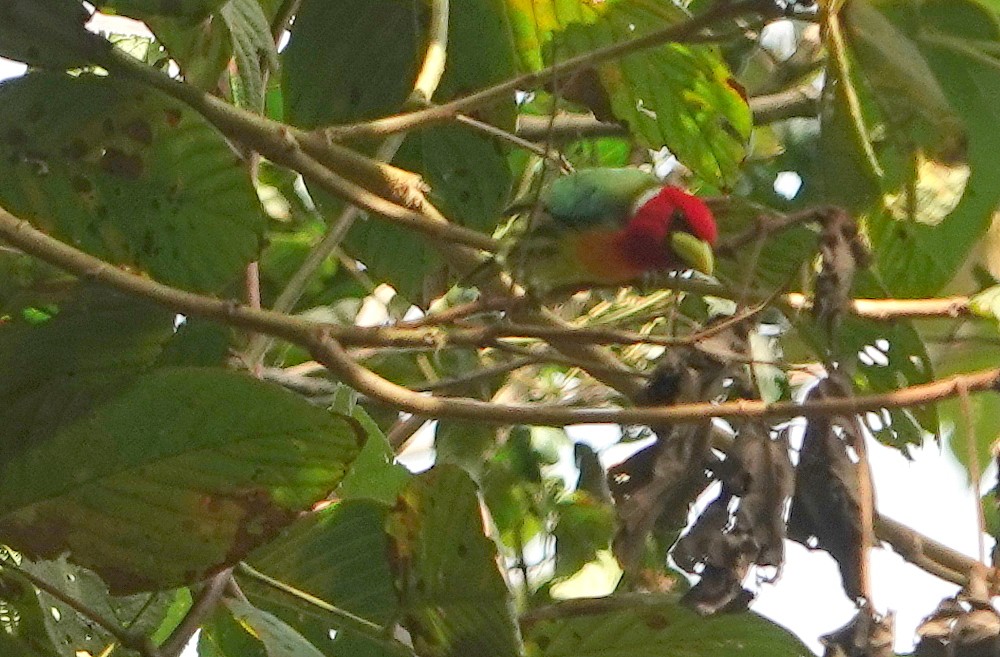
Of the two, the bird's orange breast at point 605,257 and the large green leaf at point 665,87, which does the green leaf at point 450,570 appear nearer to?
the bird's orange breast at point 605,257

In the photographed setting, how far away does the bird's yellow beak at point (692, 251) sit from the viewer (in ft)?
3.42

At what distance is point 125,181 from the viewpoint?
93 centimetres

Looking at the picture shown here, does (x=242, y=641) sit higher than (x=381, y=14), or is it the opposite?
(x=381, y=14)

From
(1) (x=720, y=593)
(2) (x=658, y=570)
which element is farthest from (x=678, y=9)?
(2) (x=658, y=570)

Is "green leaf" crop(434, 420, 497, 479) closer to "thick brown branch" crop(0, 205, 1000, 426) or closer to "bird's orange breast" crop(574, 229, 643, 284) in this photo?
"bird's orange breast" crop(574, 229, 643, 284)

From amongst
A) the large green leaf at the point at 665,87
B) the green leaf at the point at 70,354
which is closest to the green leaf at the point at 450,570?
the green leaf at the point at 70,354

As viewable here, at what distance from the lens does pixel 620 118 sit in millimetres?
1172

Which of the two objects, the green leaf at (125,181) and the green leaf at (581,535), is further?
the green leaf at (581,535)

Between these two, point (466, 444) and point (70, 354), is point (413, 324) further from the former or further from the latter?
point (466, 444)

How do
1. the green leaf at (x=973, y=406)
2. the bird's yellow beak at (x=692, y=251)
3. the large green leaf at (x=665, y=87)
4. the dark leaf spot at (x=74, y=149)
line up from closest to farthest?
the dark leaf spot at (x=74, y=149) → the bird's yellow beak at (x=692, y=251) → the large green leaf at (x=665, y=87) → the green leaf at (x=973, y=406)

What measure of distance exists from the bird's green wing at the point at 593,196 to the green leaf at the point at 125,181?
31 cm

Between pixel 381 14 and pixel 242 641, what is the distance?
604 mm

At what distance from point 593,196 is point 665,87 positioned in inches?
4.8

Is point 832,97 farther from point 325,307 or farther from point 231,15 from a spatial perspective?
point 325,307
